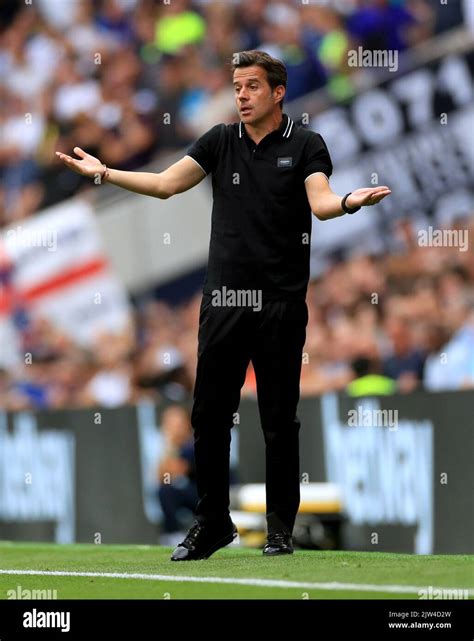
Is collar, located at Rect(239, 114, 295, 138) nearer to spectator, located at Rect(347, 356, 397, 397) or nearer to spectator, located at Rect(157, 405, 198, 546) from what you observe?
spectator, located at Rect(347, 356, 397, 397)

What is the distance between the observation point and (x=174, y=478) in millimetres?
12172

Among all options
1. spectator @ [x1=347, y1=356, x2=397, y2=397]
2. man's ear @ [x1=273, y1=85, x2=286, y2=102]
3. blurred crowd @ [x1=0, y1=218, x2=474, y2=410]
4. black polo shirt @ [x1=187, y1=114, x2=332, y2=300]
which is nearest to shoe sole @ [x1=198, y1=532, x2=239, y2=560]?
black polo shirt @ [x1=187, y1=114, x2=332, y2=300]

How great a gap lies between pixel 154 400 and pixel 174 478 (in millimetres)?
1079

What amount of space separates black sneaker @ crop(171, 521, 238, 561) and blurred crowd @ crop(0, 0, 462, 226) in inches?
356

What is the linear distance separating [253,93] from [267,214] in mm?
586

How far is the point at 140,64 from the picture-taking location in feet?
58.3

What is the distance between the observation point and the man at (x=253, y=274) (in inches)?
276

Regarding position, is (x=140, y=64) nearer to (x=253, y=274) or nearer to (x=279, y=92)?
(x=279, y=92)

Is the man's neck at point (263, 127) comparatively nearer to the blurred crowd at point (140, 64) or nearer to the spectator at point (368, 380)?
the spectator at point (368, 380)

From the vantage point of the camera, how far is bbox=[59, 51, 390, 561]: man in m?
7.01

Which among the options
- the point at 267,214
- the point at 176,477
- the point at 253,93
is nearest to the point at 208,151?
the point at 253,93

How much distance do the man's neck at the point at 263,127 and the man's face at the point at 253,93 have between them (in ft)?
0.13

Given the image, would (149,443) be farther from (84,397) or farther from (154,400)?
(84,397)
